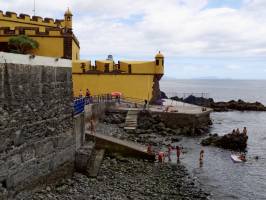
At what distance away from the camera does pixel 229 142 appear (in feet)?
101

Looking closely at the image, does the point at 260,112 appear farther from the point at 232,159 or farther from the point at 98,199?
the point at 98,199

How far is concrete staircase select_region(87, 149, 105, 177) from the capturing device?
18.0 metres

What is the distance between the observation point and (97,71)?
37312mm

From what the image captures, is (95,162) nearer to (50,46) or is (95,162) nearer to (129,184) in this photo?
(129,184)

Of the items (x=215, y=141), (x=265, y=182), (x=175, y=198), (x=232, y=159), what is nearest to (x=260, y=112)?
(x=215, y=141)

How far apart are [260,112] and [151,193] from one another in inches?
1872

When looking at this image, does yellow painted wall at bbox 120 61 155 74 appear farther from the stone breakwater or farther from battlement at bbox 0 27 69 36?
the stone breakwater

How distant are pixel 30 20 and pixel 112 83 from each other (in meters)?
9.48

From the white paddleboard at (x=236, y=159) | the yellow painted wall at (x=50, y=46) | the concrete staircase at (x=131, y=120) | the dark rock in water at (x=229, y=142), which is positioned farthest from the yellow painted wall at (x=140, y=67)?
the white paddleboard at (x=236, y=159)

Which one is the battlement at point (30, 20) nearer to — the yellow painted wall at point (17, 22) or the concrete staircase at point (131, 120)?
the yellow painted wall at point (17, 22)

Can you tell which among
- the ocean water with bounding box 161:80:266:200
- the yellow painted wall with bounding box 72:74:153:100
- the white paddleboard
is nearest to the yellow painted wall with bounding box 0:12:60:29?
the yellow painted wall with bounding box 72:74:153:100

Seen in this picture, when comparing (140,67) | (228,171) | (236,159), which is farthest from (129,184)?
(140,67)

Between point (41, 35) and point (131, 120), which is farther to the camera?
point (131, 120)

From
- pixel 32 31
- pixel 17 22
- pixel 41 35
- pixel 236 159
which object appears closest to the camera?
pixel 236 159
